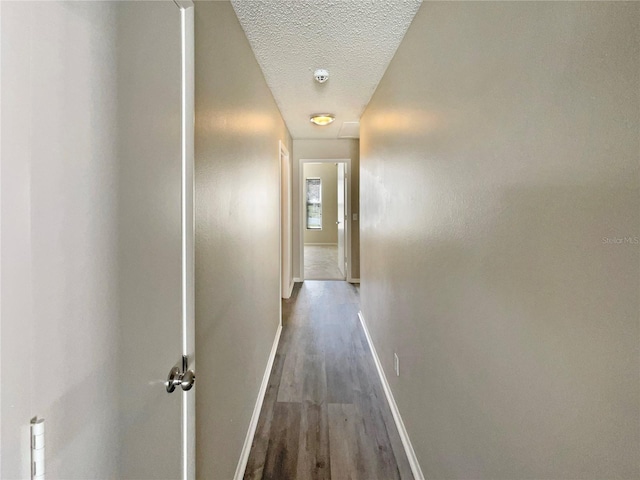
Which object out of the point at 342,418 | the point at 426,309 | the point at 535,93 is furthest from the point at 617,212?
the point at 342,418

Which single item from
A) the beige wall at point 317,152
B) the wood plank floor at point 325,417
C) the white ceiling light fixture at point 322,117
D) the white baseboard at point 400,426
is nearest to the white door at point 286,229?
the beige wall at point 317,152

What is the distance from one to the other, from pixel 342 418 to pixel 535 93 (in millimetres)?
1966

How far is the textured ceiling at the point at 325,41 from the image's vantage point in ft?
5.24

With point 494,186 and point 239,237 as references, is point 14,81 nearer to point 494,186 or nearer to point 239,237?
point 494,186

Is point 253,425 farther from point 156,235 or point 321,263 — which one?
point 321,263

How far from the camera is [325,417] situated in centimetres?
201

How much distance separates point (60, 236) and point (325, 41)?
1.94m

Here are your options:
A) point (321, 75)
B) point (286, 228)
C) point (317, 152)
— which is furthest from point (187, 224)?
point (317, 152)

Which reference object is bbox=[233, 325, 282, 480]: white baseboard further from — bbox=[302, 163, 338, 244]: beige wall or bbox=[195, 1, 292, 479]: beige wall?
bbox=[302, 163, 338, 244]: beige wall

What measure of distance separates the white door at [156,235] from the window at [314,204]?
9.33 m

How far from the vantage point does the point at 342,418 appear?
6.58ft

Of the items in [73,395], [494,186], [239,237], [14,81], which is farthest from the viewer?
[239,237]

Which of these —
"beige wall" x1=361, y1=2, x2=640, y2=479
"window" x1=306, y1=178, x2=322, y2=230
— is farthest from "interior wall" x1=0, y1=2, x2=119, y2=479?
"window" x1=306, y1=178, x2=322, y2=230

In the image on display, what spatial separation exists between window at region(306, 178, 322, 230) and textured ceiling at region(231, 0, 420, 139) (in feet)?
23.4
